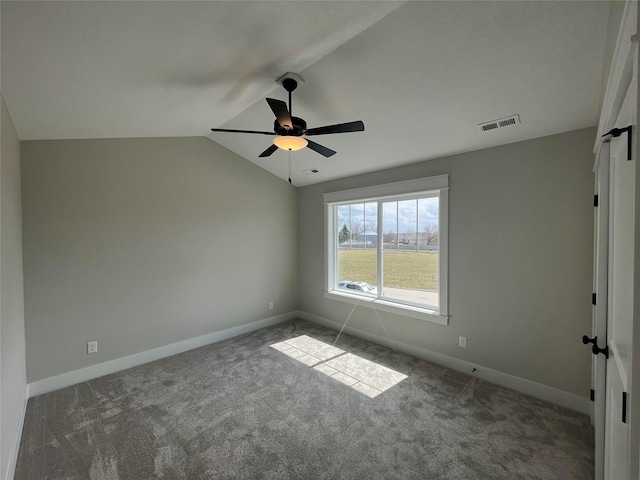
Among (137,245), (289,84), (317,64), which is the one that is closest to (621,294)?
(317,64)

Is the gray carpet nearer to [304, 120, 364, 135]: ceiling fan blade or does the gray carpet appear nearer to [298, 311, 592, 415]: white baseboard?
[298, 311, 592, 415]: white baseboard

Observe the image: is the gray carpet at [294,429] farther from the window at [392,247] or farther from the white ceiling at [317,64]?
the white ceiling at [317,64]

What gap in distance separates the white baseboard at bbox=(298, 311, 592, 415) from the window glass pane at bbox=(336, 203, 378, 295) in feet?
2.46

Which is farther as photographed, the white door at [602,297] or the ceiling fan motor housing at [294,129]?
the ceiling fan motor housing at [294,129]

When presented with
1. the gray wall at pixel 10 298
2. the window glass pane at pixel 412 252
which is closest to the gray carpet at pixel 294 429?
the gray wall at pixel 10 298

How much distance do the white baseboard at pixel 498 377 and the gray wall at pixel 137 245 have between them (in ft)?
7.10

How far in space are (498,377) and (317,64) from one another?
11.2 feet

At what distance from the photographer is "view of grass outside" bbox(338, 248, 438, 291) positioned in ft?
11.4

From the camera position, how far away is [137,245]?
3.28 meters

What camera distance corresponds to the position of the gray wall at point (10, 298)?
1736 millimetres

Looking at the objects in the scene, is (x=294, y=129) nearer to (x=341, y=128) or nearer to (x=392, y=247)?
(x=341, y=128)

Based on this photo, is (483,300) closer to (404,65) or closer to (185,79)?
(404,65)

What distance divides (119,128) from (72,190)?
32.3 inches

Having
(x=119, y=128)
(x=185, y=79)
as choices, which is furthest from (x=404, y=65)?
(x=119, y=128)
